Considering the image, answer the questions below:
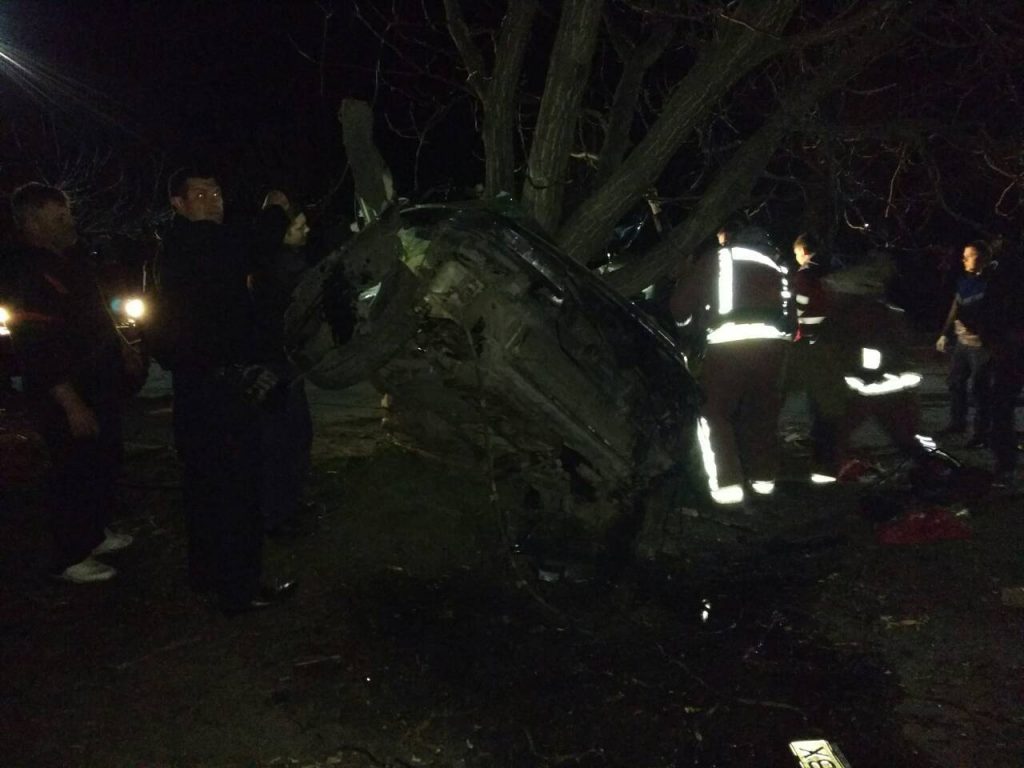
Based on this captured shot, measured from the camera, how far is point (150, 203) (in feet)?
61.9

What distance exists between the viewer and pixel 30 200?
381 centimetres

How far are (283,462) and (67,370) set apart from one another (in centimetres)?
116

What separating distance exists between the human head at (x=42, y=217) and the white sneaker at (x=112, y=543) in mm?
1461

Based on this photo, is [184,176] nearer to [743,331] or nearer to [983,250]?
[743,331]

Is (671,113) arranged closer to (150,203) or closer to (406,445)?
(406,445)

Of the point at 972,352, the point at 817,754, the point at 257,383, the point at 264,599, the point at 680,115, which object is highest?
the point at 680,115

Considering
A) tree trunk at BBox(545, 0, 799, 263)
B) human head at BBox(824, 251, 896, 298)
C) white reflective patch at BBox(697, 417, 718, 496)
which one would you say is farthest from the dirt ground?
tree trunk at BBox(545, 0, 799, 263)

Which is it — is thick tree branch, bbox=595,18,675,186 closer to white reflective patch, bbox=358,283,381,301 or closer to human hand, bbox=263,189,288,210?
human hand, bbox=263,189,288,210

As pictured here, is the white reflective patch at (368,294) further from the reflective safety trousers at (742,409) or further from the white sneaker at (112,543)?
the reflective safety trousers at (742,409)

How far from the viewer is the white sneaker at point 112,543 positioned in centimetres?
429

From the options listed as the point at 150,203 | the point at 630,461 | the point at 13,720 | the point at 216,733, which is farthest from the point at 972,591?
the point at 150,203

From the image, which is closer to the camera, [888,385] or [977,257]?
[888,385]

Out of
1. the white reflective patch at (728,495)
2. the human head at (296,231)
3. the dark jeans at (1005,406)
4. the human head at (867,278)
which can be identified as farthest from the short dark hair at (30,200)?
the dark jeans at (1005,406)

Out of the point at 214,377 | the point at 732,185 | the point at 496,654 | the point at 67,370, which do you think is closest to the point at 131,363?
the point at 67,370
